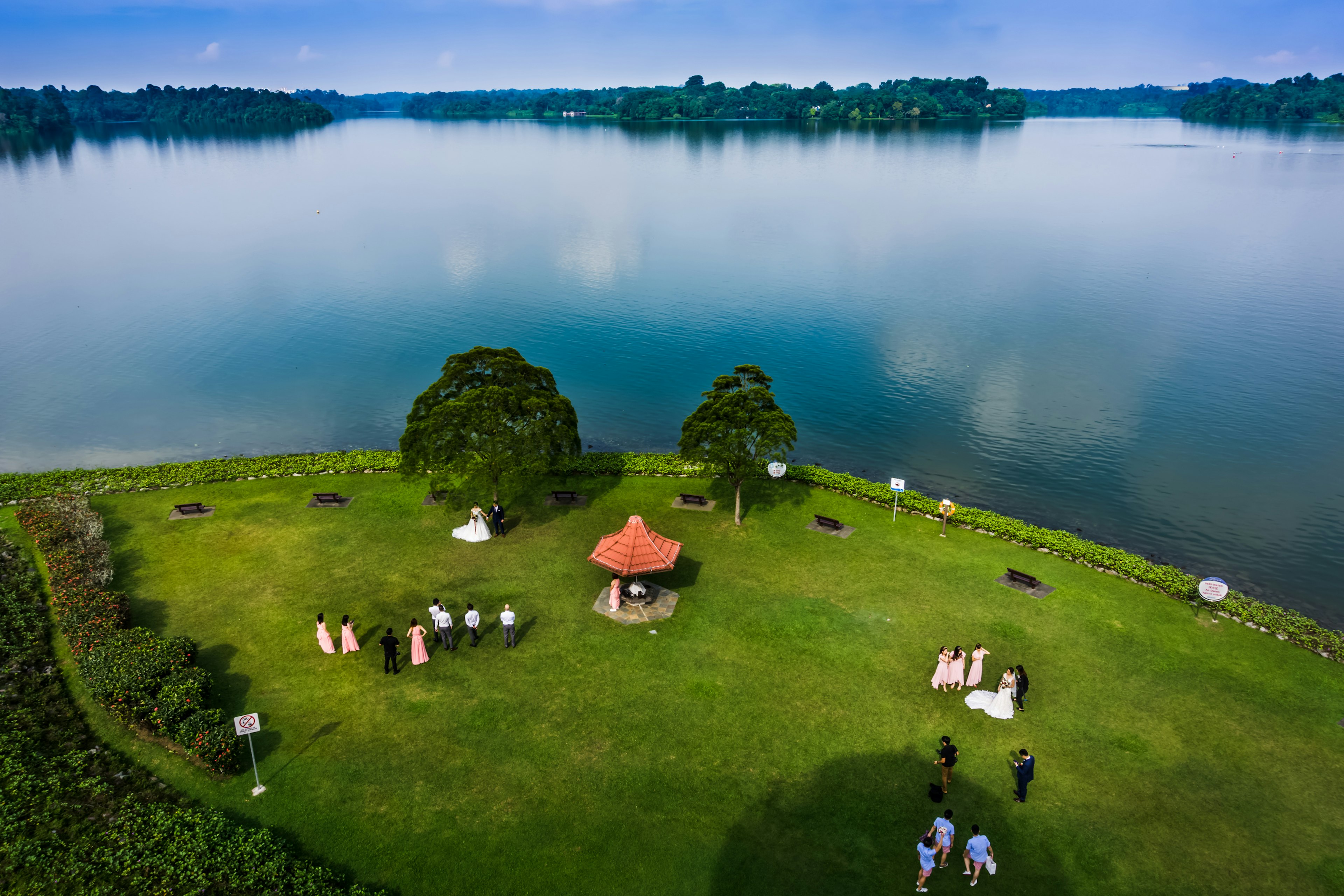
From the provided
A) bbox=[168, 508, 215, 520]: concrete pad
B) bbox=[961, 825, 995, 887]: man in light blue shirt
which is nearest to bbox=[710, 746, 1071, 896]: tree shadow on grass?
bbox=[961, 825, 995, 887]: man in light blue shirt

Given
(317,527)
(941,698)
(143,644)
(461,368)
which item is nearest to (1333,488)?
(941,698)

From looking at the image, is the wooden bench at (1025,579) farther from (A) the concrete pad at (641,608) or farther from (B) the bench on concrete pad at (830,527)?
(A) the concrete pad at (641,608)

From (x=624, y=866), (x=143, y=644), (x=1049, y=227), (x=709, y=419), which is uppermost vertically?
(x=1049, y=227)

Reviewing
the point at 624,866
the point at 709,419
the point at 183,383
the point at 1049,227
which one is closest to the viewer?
the point at 624,866

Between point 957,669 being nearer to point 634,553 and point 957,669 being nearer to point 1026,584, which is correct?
point 1026,584

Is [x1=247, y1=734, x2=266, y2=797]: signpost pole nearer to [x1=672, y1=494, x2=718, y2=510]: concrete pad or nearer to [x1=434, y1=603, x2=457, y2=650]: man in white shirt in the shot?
[x1=434, y1=603, x2=457, y2=650]: man in white shirt

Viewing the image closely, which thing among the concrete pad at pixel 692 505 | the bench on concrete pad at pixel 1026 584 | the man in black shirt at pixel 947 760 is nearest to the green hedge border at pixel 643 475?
the concrete pad at pixel 692 505

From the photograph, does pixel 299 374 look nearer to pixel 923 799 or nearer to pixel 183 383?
pixel 183 383

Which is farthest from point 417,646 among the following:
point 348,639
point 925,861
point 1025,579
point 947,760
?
point 1025,579
